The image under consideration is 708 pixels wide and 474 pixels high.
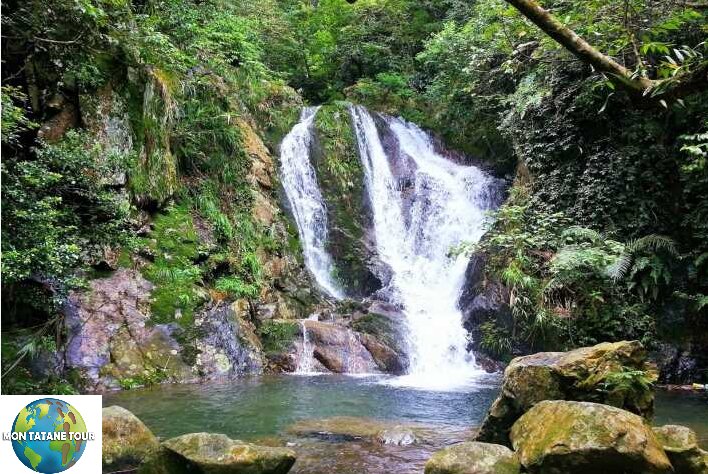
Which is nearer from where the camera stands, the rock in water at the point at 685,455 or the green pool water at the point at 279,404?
the rock in water at the point at 685,455

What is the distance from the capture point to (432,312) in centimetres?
1330

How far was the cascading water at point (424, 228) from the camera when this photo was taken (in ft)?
39.3

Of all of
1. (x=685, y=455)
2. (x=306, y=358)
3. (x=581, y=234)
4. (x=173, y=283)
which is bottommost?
(x=306, y=358)

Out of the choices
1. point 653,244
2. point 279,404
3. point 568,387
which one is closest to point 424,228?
point 653,244

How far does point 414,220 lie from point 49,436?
13624 millimetres

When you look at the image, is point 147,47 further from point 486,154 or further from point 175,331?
point 486,154

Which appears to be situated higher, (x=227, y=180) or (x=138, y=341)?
(x=227, y=180)

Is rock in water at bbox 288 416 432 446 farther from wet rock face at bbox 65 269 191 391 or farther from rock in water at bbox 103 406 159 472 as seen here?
wet rock face at bbox 65 269 191 391

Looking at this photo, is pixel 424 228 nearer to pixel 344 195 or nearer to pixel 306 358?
pixel 344 195

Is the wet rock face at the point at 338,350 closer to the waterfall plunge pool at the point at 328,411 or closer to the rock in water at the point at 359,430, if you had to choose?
the waterfall plunge pool at the point at 328,411

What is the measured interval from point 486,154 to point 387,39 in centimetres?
779

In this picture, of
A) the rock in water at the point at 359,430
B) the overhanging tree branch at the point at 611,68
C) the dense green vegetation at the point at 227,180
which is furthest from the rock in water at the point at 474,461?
the dense green vegetation at the point at 227,180

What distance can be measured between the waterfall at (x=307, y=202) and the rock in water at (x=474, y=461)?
10.1 metres

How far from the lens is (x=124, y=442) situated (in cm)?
459
